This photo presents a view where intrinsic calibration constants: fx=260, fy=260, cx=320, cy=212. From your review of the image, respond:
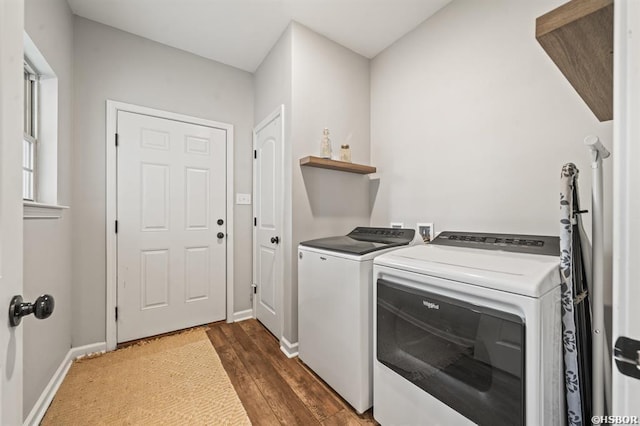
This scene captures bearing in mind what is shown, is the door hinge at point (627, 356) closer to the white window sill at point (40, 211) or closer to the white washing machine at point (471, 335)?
the white washing machine at point (471, 335)

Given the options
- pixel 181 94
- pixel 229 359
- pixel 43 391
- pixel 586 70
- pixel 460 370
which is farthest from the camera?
pixel 181 94

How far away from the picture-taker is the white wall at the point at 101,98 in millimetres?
2055

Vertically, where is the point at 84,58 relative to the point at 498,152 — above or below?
above

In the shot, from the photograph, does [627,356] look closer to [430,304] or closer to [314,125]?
[430,304]

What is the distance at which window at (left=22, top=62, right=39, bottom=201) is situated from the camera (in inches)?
62.6

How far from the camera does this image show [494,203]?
163 centimetres

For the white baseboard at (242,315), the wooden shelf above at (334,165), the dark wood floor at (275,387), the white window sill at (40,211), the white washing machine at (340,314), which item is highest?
the wooden shelf above at (334,165)

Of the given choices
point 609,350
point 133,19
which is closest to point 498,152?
point 609,350

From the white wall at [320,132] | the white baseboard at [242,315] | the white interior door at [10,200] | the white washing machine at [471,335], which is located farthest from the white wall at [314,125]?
the white interior door at [10,200]

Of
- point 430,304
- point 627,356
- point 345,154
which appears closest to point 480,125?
point 345,154

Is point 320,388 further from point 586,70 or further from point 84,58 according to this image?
point 84,58

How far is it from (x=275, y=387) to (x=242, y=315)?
1.20 metres

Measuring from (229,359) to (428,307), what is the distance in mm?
1622

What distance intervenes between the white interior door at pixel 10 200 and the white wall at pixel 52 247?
95cm
